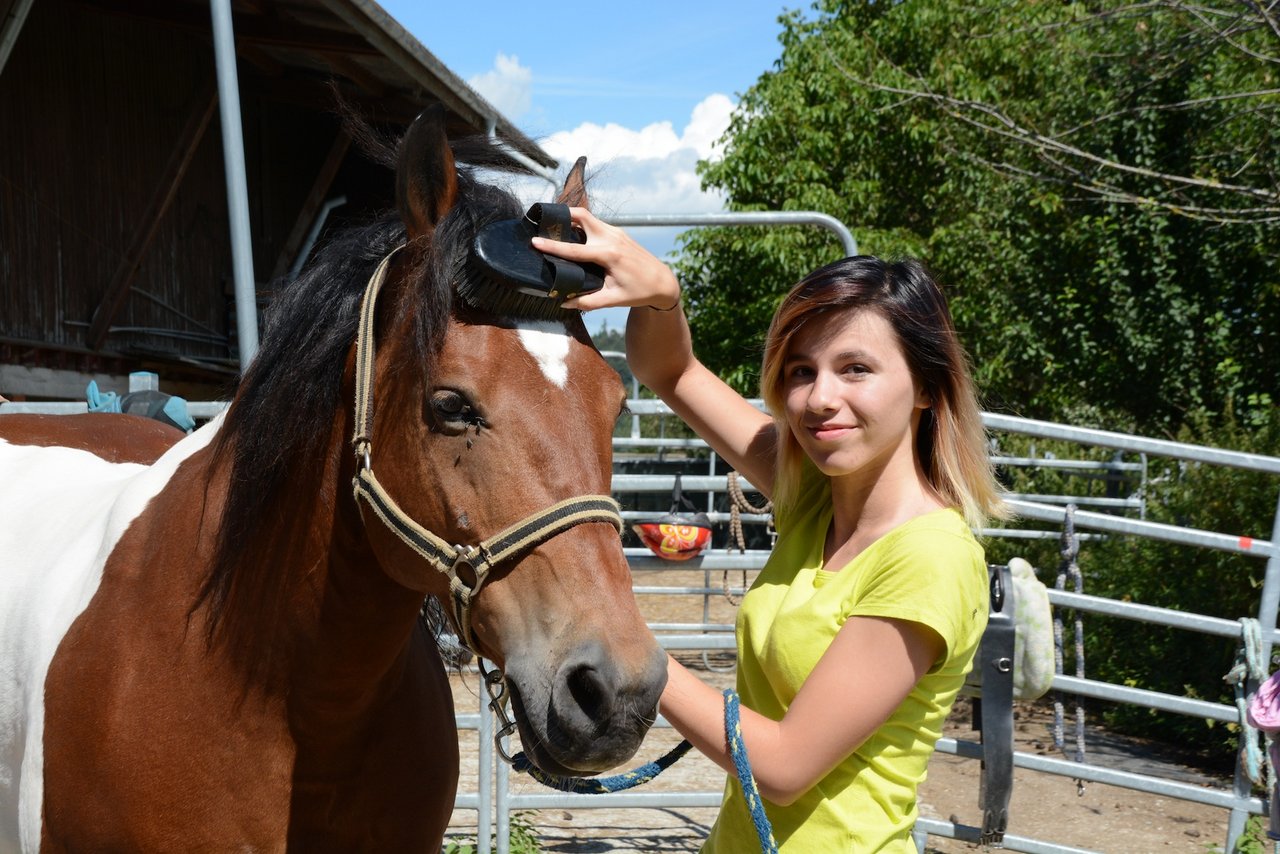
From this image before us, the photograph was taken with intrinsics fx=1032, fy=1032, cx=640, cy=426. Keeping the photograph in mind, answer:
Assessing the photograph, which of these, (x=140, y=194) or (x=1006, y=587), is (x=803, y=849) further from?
(x=140, y=194)

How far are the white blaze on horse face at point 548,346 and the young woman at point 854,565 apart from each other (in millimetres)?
82

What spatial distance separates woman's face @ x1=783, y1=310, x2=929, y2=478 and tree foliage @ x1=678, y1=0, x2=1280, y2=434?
963 millimetres

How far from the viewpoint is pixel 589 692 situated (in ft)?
4.48

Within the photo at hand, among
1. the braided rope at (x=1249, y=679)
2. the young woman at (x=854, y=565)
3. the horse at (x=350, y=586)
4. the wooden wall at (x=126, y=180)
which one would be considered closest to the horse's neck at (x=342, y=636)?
the horse at (x=350, y=586)

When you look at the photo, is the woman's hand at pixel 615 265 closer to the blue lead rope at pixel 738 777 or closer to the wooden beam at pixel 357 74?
the blue lead rope at pixel 738 777

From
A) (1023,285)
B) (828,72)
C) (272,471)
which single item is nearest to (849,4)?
(828,72)

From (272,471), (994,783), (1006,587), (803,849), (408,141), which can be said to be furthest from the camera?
(994,783)

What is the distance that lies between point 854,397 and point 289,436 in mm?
934

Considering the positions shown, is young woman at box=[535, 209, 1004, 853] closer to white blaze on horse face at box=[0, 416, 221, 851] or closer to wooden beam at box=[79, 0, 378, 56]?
white blaze on horse face at box=[0, 416, 221, 851]

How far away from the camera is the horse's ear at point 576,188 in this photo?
1.85m

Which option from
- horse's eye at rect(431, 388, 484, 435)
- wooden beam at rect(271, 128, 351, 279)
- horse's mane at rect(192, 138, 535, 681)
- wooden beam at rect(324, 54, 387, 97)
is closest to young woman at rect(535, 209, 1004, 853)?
horse's eye at rect(431, 388, 484, 435)

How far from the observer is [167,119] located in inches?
400

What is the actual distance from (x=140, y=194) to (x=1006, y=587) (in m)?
9.62

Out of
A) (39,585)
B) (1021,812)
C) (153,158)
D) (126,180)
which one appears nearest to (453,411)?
(39,585)
